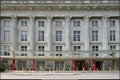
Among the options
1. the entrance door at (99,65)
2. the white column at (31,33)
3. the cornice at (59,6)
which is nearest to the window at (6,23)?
the cornice at (59,6)

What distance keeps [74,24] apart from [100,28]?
5698 millimetres

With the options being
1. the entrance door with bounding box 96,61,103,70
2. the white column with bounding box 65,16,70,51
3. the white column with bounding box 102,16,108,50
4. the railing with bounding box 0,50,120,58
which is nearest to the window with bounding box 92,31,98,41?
the white column with bounding box 102,16,108,50

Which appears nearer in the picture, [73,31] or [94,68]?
[94,68]

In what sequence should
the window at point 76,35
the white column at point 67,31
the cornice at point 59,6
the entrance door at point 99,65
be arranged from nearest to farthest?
the cornice at point 59,6
the entrance door at point 99,65
the white column at point 67,31
the window at point 76,35

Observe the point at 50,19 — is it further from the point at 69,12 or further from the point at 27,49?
the point at 27,49

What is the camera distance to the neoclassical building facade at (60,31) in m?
54.3

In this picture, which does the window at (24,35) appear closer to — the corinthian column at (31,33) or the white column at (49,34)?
the corinthian column at (31,33)

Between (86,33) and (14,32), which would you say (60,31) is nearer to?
(86,33)

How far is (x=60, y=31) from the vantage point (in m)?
57.1

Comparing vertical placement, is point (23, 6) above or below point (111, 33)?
above

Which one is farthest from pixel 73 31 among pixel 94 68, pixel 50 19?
pixel 94 68

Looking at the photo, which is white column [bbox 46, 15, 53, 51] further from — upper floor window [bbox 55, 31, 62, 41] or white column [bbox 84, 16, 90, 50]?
white column [bbox 84, 16, 90, 50]

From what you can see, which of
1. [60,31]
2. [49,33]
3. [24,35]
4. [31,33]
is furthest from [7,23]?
[60,31]

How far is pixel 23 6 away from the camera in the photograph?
182 feet
